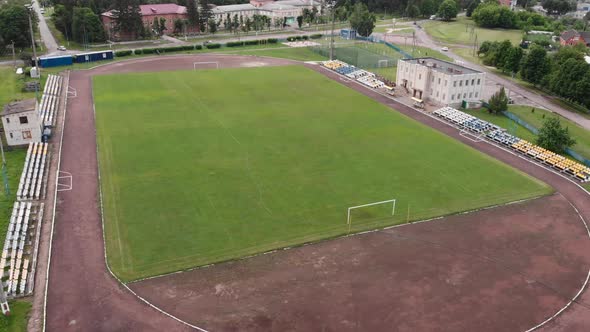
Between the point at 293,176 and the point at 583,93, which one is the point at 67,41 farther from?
the point at 583,93

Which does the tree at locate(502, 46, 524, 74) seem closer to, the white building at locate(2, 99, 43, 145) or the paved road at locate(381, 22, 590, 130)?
the paved road at locate(381, 22, 590, 130)

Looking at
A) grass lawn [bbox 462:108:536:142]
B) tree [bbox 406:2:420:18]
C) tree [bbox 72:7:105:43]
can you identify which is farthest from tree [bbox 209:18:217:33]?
grass lawn [bbox 462:108:536:142]

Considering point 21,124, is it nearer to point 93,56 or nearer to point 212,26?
point 93,56

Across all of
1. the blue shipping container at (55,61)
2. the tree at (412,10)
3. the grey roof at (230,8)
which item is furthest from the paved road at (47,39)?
the tree at (412,10)

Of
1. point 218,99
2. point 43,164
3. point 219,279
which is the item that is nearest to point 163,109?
point 218,99

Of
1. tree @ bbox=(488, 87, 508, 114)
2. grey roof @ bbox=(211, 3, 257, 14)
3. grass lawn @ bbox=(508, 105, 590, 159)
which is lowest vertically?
grass lawn @ bbox=(508, 105, 590, 159)

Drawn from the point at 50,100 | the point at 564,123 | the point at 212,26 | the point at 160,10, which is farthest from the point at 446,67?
the point at 160,10
